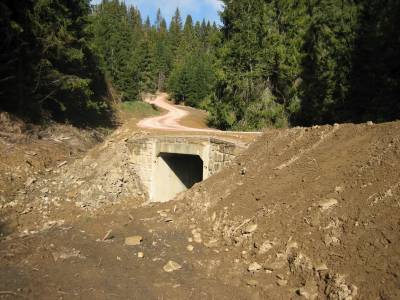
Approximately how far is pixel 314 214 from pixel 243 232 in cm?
227

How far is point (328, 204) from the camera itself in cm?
1066

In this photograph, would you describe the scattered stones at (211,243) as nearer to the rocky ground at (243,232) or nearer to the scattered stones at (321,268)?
→ the rocky ground at (243,232)

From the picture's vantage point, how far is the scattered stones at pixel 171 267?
1098 centimetres

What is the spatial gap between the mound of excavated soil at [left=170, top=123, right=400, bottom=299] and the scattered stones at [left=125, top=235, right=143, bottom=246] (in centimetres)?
210

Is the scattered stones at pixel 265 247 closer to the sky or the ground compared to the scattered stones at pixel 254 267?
closer to the sky

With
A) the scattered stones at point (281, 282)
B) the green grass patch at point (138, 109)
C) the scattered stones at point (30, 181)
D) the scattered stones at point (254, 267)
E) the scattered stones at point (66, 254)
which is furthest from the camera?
the green grass patch at point (138, 109)

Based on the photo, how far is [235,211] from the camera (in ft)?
43.0

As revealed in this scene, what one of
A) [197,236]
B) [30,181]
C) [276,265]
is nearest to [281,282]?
[276,265]

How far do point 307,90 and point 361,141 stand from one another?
11.6 metres

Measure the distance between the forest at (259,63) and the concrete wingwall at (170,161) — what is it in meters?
5.96

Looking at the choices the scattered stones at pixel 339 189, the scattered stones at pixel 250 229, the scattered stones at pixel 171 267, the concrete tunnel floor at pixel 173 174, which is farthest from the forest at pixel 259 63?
the scattered stones at pixel 171 267

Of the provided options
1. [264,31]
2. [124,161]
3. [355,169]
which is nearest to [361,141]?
[355,169]

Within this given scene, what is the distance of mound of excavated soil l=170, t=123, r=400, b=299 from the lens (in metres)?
8.57

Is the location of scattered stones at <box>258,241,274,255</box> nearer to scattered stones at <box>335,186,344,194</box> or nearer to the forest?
scattered stones at <box>335,186,344,194</box>
